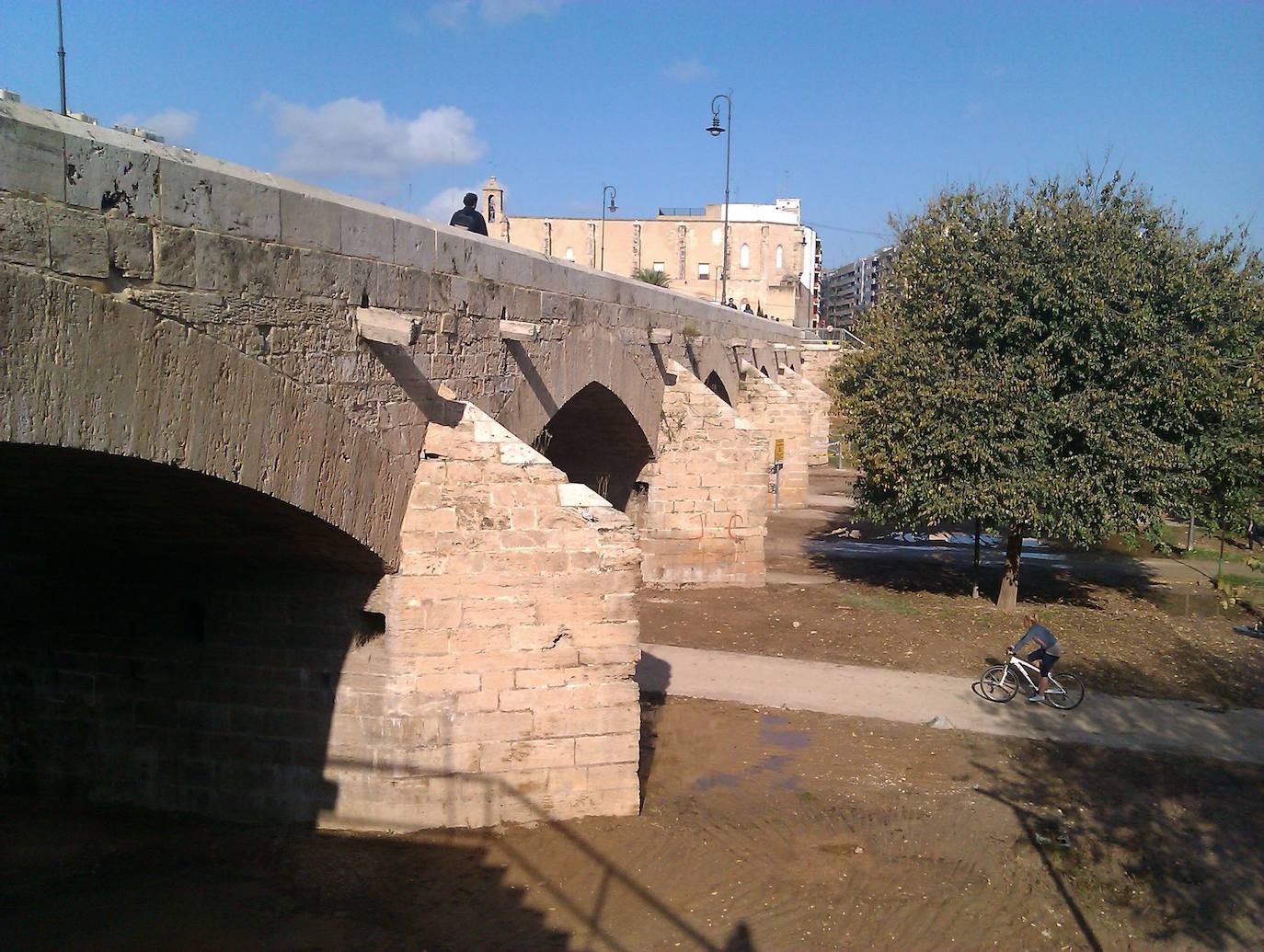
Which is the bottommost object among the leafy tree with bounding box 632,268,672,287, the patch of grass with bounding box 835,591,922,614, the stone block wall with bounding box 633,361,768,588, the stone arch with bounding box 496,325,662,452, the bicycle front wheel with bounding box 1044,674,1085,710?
the bicycle front wheel with bounding box 1044,674,1085,710

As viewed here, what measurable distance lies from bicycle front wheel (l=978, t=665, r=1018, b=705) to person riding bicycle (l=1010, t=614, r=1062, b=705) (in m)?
0.23

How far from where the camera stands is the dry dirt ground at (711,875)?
6.41 m

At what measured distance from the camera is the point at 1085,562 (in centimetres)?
2019

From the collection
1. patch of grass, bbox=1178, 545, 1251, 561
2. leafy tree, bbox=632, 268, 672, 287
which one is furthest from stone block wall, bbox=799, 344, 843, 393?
patch of grass, bbox=1178, 545, 1251, 561

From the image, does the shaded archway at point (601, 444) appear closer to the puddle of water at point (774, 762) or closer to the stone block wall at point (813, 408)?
the puddle of water at point (774, 762)

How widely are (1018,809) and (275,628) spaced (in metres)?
6.08

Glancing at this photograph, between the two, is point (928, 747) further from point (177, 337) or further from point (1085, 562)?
point (1085, 562)

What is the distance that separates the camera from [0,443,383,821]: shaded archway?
7129 mm

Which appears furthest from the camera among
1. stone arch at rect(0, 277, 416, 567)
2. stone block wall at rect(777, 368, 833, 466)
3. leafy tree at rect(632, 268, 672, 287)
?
leafy tree at rect(632, 268, 672, 287)

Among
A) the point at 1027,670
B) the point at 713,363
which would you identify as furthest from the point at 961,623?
the point at 713,363

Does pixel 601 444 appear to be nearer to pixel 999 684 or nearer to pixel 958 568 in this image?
pixel 999 684

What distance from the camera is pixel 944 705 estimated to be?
36.6 ft

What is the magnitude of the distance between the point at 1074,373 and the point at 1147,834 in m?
7.74

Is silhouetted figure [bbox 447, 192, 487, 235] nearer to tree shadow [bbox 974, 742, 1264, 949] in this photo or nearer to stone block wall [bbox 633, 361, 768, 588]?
stone block wall [bbox 633, 361, 768, 588]
